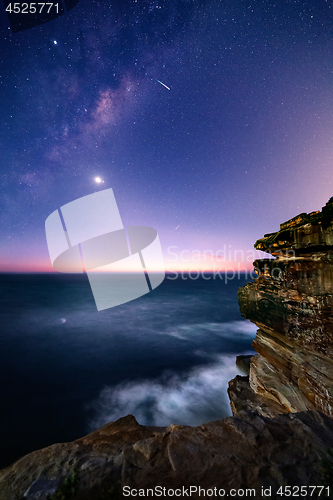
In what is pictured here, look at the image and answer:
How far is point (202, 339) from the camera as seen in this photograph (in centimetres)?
1919

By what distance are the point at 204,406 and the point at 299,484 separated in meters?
9.09

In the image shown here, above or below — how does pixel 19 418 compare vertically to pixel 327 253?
below

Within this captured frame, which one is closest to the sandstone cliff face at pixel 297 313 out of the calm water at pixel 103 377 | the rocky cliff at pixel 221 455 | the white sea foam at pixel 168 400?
the rocky cliff at pixel 221 455

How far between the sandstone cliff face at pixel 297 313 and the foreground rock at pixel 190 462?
2.17 metres

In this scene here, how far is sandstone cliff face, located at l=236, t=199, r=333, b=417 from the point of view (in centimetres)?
464

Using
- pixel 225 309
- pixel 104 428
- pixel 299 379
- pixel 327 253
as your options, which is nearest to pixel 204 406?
pixel 299 379

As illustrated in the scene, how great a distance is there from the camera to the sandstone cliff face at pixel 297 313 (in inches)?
183

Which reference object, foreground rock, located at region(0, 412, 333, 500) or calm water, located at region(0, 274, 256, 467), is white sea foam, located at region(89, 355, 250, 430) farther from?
foreground rock, located at region(0, 412, 333, 500)

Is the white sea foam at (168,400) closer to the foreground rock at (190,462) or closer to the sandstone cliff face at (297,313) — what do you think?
the sandstone cliff face at (297,313)

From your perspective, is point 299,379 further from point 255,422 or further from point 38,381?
point 38,381

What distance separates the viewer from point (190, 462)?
93.1 inches

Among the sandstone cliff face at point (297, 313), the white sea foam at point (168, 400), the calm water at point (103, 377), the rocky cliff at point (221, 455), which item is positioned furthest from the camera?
the white sea foam at point (168, 400)

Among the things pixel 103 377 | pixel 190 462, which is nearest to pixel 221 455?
pixel 190 462

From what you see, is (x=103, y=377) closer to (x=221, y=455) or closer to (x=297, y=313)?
(x=221, y=455)
